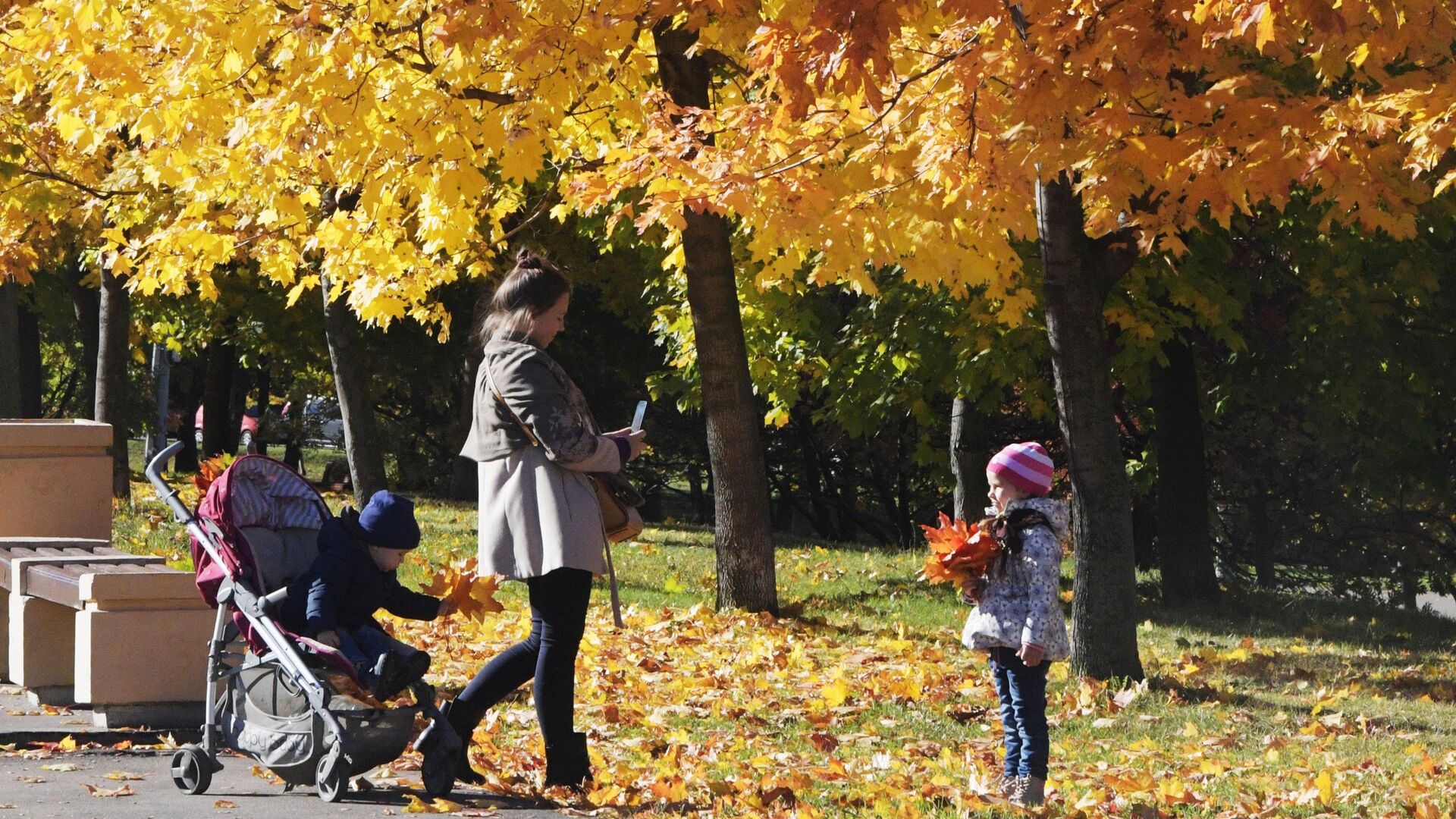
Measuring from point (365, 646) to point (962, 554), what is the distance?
2.13m

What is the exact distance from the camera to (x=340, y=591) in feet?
18.1

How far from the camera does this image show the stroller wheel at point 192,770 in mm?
5469

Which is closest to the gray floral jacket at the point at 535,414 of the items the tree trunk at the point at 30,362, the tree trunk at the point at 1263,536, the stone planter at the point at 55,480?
the stone planter at the point at 55,480

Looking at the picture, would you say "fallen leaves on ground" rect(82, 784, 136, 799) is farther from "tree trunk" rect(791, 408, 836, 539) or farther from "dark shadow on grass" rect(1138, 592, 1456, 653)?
"tree trunk" rect(791, 408, 836, 539)

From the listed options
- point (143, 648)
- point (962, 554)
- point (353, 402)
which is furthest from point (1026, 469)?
point (353, 402)

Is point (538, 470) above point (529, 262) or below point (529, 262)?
below

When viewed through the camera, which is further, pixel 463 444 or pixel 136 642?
pixel 463 444

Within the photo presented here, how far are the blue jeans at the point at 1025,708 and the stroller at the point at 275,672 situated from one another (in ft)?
6.15

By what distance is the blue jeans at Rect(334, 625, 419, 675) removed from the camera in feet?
17.7

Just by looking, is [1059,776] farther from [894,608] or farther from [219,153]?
[219,153]

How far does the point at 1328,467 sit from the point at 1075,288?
10663mm

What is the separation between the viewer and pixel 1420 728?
7930mm

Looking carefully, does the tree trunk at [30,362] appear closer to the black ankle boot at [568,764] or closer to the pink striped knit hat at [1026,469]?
the black ankle boot at [568,764]

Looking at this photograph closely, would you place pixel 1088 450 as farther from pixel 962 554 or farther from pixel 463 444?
pixel 463 444
